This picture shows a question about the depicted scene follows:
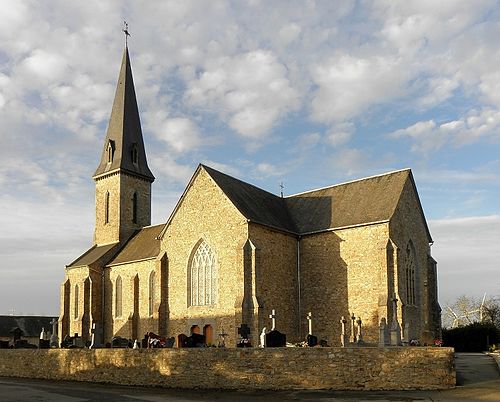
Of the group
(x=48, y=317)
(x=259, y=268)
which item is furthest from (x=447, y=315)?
(x=259, y=268)

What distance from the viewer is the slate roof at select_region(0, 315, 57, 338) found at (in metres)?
62.1

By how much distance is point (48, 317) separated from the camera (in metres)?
66.6

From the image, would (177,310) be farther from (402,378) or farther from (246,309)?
(402,378)

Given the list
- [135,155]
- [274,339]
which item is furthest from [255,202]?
[135,155]

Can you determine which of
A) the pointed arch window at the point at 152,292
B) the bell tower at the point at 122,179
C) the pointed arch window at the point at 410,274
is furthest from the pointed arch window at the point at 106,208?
the pointed arch window at the point at 410,274

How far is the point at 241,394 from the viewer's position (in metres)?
19.1

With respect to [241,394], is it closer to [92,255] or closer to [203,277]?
[203,277]

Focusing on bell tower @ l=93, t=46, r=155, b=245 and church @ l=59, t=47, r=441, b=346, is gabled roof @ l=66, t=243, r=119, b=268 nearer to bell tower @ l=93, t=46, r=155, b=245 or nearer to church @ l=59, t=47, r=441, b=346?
bell tower @ l=93, t=46, r=155, b=245

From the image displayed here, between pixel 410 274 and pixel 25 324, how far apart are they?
155 ft

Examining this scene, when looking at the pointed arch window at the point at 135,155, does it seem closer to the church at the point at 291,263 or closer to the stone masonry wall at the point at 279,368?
the church at the point at 291,263

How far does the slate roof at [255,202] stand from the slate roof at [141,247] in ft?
26.5

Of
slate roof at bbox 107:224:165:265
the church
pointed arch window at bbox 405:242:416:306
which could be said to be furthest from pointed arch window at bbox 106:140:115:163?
pointed arch window at bbox 405:242:416:306

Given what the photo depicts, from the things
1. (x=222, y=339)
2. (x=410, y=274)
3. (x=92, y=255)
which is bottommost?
(x=222, y=339)

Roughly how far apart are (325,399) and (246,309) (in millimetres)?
12777
